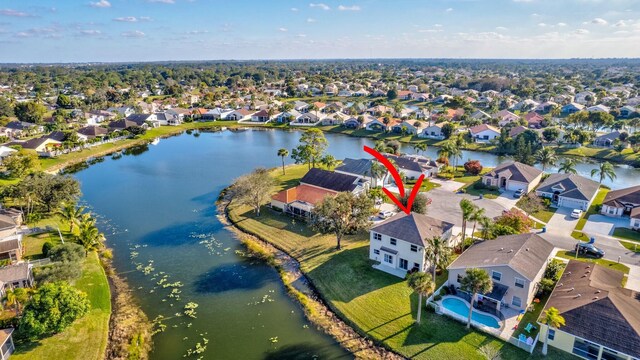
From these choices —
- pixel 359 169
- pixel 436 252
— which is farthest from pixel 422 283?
pixel 359 169

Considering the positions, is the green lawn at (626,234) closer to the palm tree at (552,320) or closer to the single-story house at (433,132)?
the palm tree at (552,320)

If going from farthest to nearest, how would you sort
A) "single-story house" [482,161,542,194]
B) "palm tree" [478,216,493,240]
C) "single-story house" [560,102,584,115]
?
"single-story house" [560,102,584,115] < "single-story house" [482,161,542,194] < "palm tree" [478,216,493,240]

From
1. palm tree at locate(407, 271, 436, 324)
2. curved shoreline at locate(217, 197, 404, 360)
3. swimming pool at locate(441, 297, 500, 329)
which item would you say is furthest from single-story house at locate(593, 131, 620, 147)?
curved shoreline at locate(217, 197, 404, 360)

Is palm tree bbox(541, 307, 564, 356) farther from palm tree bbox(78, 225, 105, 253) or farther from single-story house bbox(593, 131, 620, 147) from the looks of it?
single-story house bbox(593, 131, 620, 147)

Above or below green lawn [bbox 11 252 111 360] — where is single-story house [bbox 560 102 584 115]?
above

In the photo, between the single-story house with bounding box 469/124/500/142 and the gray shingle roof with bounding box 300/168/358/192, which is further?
the single-story house with bounding box 469/124/500/142

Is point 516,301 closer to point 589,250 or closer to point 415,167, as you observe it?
point 589,250

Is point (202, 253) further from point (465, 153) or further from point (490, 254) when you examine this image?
point (465, 153)
